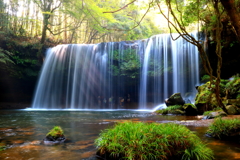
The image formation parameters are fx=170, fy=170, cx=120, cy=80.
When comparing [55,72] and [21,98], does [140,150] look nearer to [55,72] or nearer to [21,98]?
[55,72]

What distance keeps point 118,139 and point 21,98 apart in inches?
803

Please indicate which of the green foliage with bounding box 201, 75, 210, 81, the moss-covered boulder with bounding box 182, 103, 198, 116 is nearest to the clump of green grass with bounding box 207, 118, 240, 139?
the moss-covered boulder with bounding box 182, 103, 198, 116

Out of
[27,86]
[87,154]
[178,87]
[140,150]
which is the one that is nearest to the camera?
[140,150]

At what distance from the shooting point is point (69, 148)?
12.5ft

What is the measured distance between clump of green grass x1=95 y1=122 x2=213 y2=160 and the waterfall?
1432 cm

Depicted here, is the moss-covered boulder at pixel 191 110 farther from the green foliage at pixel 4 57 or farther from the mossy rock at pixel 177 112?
the green foliage at pixel 4 57

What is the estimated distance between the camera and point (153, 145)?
2.79 m

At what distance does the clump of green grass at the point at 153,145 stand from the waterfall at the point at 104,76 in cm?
1432

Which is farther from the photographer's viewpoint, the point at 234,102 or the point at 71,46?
A: the point at 71,46

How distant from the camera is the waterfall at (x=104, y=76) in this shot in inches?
691

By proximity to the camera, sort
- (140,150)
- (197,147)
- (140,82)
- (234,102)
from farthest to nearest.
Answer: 1. (140,82)
2. (234,102)
3. (197,147)
4. (140,150)

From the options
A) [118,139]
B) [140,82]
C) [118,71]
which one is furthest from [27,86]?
[118,139]

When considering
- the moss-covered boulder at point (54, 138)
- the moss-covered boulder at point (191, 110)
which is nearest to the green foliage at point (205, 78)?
the moss-covered boulder at point (191, 110)

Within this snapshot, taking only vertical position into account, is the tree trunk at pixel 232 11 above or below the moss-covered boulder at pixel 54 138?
above
